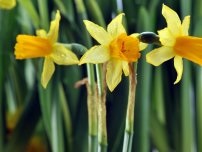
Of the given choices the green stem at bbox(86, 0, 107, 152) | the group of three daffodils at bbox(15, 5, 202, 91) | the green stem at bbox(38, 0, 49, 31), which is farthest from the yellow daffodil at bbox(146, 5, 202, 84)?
the green stem at bbox(38, 0, 49, 31)

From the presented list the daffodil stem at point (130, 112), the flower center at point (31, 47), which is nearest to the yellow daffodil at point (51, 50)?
the flower center at point (31, 47)

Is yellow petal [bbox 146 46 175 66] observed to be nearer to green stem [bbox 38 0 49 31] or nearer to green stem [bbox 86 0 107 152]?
green stem [bbox 86 0 107 152]

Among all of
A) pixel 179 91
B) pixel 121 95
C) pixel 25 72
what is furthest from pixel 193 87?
pixel 25 72

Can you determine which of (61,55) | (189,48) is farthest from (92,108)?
(189,48)

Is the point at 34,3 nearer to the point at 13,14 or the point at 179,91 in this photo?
the point at 13,14

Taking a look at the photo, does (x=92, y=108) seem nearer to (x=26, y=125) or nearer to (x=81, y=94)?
(x=81, y=94)
